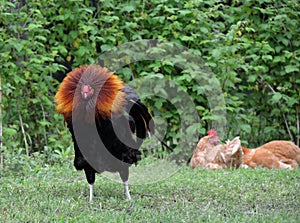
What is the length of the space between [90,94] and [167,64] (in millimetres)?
3761

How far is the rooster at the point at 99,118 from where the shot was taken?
4.46 m

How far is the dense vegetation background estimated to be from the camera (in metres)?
7.69

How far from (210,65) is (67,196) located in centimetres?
396

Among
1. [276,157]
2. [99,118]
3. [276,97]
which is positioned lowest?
[276,157]

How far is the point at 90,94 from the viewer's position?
4.46 m

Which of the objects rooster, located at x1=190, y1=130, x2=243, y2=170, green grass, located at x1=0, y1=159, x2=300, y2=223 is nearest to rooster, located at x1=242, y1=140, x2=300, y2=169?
rooster, located at x1=190, y1=130, x2=243, y2=170

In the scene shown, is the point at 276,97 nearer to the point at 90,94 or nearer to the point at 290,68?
the point at 290,68

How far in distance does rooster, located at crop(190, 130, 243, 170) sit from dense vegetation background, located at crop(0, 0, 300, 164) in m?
0.60

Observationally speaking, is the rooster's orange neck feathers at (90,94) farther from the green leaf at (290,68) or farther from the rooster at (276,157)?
the green leaf at (290,68)

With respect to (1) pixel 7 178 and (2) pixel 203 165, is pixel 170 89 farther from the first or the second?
(1) pixel 7 178

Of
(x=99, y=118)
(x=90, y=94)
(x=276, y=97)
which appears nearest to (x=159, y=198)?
(x=99, y=118)

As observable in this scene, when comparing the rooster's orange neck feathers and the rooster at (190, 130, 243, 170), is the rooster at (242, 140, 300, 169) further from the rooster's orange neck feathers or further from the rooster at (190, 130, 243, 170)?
the rooster's orange neck feathers

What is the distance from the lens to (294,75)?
868 cm

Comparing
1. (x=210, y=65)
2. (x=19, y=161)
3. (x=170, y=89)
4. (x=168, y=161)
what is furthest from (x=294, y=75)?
(x=19, y=161)
